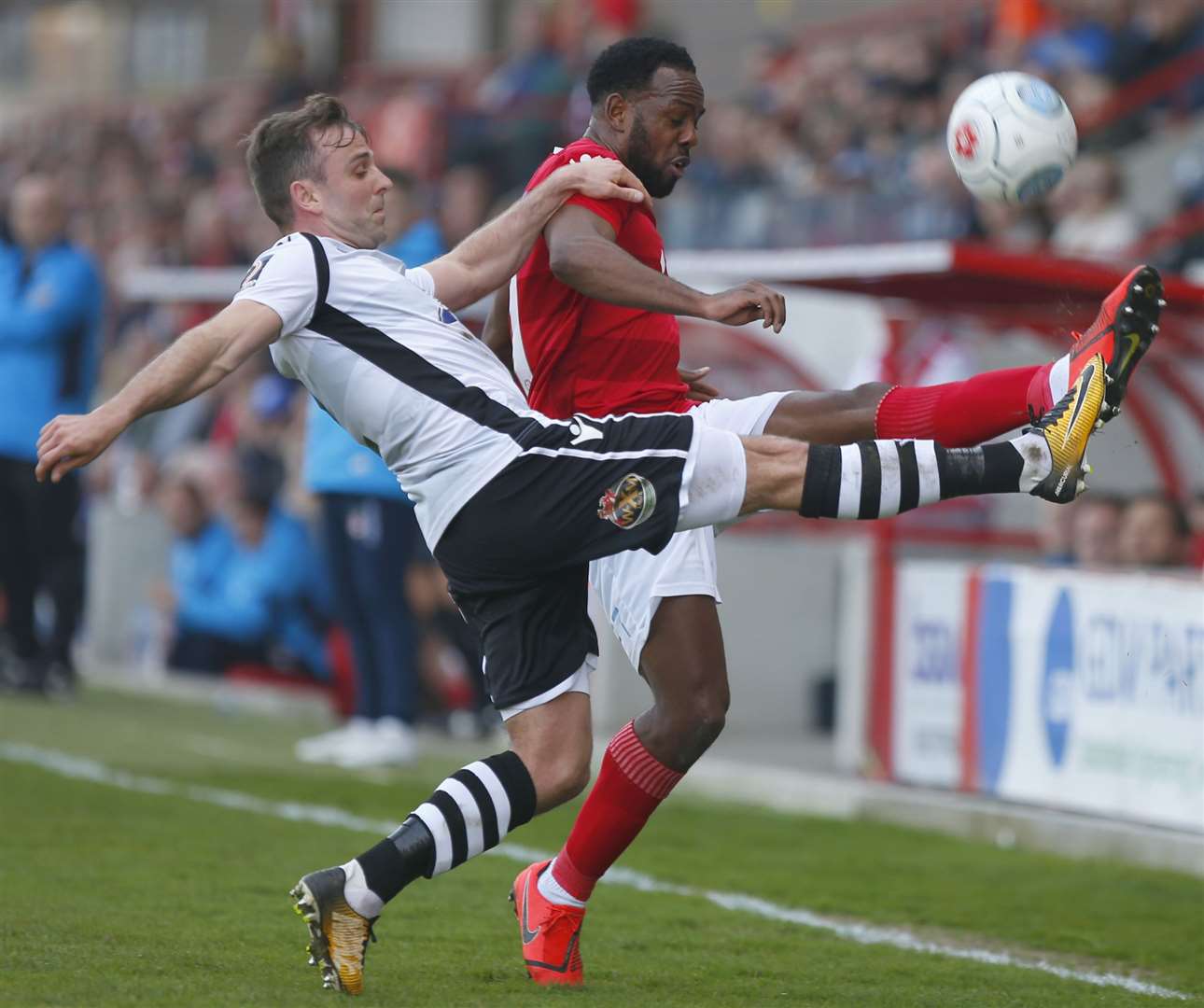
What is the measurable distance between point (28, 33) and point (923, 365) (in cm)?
2930

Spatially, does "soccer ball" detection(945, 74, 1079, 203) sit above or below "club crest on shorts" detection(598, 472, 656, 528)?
above

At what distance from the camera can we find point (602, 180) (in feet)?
16.4

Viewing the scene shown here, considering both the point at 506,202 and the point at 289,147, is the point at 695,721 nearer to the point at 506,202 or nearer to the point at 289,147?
the point at 289,147

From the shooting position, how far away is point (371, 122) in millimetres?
20781

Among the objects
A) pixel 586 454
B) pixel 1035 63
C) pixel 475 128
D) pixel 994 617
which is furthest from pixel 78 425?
pixel 475 128

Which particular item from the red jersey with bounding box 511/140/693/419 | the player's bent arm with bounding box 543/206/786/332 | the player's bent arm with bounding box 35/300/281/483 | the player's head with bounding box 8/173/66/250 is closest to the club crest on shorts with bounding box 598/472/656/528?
the player's bent arm with bounding box 543/206/786/332

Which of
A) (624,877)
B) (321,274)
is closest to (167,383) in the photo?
(321,274)

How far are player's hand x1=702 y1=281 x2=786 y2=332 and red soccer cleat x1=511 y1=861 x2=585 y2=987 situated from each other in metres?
1.46

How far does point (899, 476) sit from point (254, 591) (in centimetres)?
781

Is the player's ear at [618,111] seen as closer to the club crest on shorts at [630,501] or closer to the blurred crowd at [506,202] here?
the club crest on shorts at [630,501]

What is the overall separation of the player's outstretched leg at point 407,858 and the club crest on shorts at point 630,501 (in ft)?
2.11

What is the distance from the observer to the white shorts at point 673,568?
5.21m

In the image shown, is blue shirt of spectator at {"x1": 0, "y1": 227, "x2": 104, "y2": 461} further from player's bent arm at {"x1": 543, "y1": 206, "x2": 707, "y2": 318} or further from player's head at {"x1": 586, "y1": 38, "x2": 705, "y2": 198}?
player's bent arm at {"x1": 543, "y1": 206, "x2": 707, "y2": 318}

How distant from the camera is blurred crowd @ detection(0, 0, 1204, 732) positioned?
1019 cm
